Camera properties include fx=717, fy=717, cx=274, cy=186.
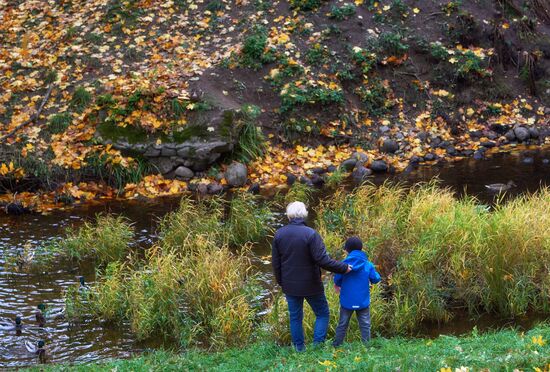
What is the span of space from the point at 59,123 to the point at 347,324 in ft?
31.8

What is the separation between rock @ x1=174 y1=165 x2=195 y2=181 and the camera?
1401 centimetres

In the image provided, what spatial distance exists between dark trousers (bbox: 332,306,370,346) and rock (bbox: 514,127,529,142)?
34.9ft

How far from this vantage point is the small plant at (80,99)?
14812 mm

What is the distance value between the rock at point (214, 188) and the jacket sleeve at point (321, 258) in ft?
24.1

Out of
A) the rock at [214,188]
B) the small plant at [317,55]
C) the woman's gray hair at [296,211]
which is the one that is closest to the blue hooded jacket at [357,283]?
the woman's gray hair at [296,211]

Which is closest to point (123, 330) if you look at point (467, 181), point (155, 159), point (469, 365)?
point (469, 365)

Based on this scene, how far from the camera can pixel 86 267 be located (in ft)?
33.0

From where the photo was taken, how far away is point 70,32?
1678cm

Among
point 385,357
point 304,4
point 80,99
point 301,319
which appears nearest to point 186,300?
point 301,319

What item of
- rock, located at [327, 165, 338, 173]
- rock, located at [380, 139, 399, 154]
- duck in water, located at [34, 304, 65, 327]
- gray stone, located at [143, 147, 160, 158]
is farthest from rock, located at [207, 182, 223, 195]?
duck in water, located at [34, 304, 65, 327]

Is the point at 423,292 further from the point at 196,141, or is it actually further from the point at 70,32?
the point at 70,32

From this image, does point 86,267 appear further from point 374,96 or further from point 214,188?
point 374,96

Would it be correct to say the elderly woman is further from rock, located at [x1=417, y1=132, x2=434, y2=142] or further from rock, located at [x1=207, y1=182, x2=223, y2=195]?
rock, located at [x1=417, y1=132, x2=434, y2=142]

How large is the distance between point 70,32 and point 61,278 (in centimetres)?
880
